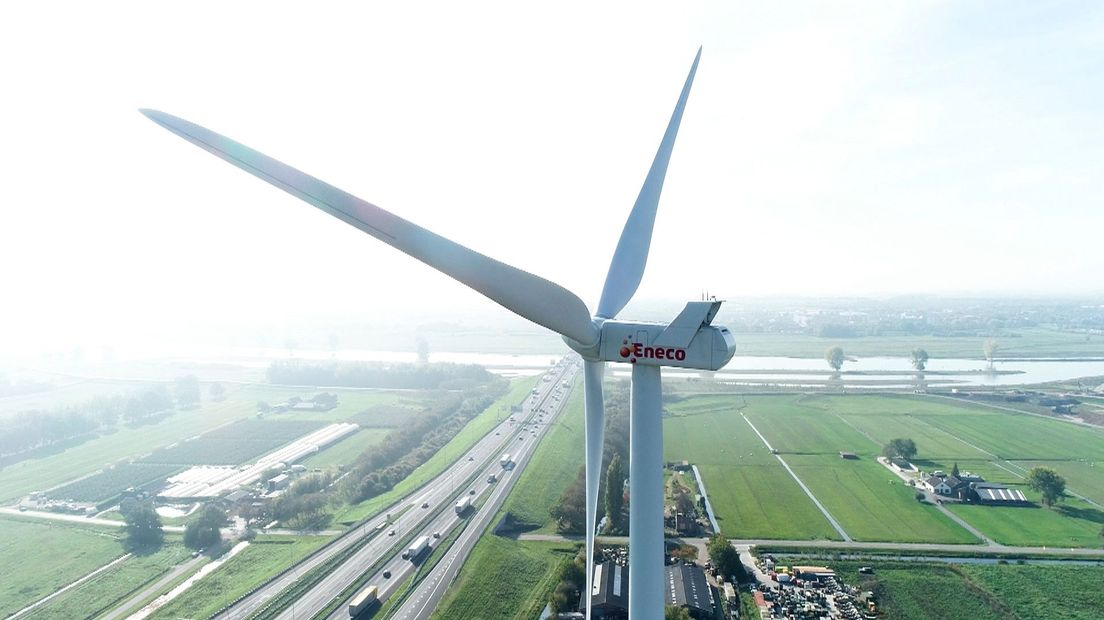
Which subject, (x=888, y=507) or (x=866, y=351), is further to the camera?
(x=866, y=351)

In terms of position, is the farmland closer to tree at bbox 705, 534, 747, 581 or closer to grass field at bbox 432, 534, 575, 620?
tree at bbox 705, 534, 747, 581

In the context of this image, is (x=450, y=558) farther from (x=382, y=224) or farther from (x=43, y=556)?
(x=382, y=224)

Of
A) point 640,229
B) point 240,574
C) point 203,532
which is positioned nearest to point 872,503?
point 640,229

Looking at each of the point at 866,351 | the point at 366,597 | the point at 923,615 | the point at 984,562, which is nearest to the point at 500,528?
the point at 366,597

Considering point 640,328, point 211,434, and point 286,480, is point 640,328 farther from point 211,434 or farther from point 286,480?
point 211,434

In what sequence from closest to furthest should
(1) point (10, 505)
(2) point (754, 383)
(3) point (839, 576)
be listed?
(3) point (839, 576)
(1) point (10, 505)
(2) point (754, 383)

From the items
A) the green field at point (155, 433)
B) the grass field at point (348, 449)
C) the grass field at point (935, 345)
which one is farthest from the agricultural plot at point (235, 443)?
the grass field at point (935, 345)
